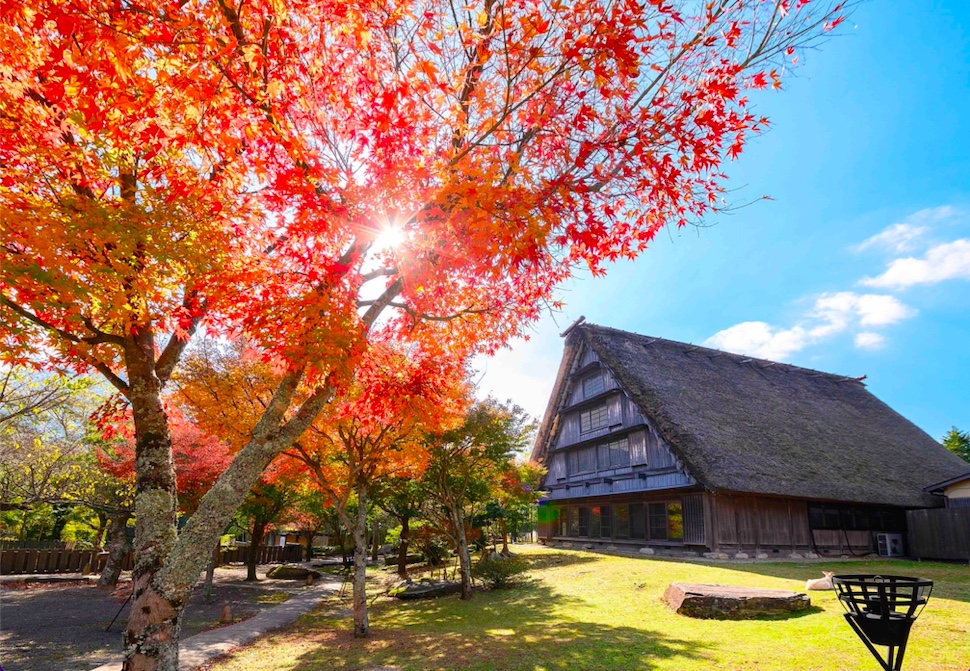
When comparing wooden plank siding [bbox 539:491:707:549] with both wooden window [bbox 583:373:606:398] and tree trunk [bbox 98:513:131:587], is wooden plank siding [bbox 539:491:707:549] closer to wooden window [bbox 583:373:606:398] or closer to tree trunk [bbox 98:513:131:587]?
wooden window [bbox 583:373:606:398]

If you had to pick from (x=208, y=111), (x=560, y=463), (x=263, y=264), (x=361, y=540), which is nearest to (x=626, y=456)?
(x=560, y=463)

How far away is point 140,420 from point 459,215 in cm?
448

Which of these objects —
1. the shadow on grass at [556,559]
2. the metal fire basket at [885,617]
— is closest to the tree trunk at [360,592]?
the metal fire basket at [885,617]

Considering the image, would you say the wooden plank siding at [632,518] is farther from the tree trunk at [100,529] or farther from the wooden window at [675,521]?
the tree trunk at [100,529]

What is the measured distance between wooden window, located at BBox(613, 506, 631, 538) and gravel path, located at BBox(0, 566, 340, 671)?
14.4m

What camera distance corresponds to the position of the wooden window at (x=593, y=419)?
2616cm

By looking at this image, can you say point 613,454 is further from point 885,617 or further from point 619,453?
point 885,617

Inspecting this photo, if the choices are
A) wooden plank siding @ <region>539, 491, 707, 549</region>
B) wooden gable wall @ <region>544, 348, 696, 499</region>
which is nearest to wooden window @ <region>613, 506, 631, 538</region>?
wooden plank siding @ <region>539, 491, 707, 549</region>

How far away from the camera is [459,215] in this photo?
18.3 feet

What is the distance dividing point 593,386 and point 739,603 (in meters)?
17.8

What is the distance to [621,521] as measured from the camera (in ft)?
80.9

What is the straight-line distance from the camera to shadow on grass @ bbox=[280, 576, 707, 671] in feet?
24.1

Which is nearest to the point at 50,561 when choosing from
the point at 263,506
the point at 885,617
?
the point at 263,506

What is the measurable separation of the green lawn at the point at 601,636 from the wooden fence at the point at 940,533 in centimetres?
495
